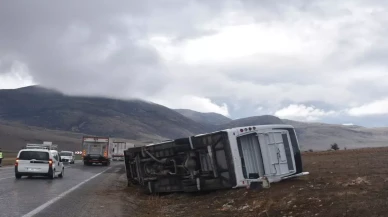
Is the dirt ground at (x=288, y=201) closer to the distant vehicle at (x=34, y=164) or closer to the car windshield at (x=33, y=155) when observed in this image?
the distant vehicle at (x=34, y=164)

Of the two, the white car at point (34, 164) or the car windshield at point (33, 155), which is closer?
the white car at point (34, 164)

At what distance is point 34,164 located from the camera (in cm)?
2636

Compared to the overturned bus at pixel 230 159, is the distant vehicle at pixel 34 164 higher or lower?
higher

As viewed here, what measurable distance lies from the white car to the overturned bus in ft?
36.0

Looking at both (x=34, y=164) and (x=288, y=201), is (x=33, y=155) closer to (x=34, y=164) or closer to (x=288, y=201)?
(x=34, y=164)

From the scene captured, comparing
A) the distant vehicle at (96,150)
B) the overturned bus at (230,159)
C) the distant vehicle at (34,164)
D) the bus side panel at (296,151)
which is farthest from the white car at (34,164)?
the distant vehicle at (96,150)

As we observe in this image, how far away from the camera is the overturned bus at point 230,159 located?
48.8 feet

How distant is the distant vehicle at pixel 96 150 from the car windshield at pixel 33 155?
86.7 feet

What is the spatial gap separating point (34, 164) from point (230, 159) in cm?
1508

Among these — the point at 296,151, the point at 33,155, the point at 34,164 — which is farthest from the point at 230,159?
the point at 33,155

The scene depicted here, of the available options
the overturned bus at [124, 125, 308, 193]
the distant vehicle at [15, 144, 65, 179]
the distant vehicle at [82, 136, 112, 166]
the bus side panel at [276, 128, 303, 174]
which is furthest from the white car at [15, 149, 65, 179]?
the distant vehicle at [82, 136, 112, 166]

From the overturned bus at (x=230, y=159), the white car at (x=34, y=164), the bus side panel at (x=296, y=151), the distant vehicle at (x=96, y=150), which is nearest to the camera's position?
the overturned bus at (x=230, y=159)

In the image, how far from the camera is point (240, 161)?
14766 mm

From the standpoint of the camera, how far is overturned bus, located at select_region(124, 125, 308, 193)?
14867 mm
